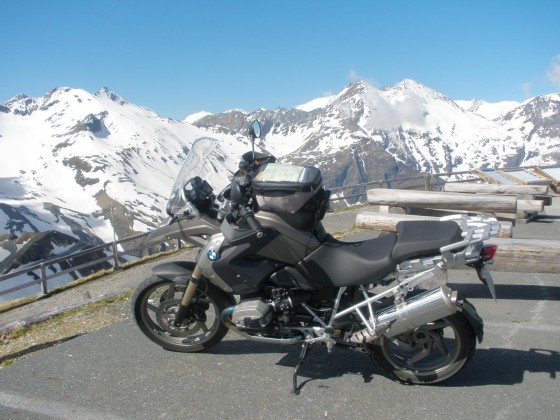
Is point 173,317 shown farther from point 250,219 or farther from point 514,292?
point 514,292

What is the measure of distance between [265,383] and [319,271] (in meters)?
1.10

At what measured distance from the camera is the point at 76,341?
19.4 feet

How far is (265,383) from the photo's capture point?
15.3 feet

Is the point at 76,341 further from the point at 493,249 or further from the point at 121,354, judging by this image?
the point at 493,249

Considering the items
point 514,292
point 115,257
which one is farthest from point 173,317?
point 115,257

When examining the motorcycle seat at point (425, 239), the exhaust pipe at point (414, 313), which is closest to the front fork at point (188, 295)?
the exhaust pipe at point (414, 313)

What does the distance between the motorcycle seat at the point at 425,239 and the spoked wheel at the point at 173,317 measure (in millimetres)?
1746

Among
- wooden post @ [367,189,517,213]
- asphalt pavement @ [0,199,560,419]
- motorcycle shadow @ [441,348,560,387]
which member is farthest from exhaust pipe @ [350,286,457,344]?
wooden post @ [367,189,517,213]

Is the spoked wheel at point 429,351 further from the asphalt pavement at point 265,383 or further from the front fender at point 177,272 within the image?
the front fender at point 177,272

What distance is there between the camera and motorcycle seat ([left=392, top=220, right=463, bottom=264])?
4188mm

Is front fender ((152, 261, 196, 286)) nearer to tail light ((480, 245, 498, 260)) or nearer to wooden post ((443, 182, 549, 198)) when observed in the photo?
tail light ((480, 245, 498, 260))

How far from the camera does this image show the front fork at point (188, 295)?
4.95 meters

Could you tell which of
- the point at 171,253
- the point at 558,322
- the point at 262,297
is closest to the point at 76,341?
the point at 262,297

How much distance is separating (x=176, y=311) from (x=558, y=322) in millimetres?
3907
